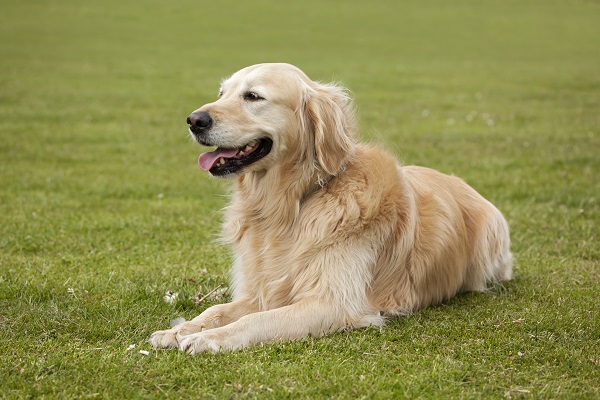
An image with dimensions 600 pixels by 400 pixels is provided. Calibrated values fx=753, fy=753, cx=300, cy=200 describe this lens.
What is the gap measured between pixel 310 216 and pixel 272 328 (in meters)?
0.89

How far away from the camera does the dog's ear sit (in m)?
5.27

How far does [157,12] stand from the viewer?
130 feet

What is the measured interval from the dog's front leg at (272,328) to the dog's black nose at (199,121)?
1.29 metres

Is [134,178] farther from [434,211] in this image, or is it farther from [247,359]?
[247,359]

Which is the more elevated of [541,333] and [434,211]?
[434,211]

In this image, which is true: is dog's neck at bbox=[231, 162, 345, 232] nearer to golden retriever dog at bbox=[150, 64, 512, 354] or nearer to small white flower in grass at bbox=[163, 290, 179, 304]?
golden retriever dog at bbox=[150, 64, 512, 354]

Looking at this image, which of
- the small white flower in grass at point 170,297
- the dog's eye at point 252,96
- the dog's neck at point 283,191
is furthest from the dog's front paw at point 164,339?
the dog's eye at point 252,96

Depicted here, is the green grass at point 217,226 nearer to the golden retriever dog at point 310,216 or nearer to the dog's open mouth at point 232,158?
the golden retriever dog at point 310,216

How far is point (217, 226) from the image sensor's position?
26.8ft

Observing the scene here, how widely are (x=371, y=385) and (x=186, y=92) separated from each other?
15.1 metres

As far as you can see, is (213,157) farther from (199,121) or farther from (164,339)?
(164,339)

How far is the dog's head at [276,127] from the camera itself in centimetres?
520

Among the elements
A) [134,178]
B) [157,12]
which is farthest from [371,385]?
[157,12]

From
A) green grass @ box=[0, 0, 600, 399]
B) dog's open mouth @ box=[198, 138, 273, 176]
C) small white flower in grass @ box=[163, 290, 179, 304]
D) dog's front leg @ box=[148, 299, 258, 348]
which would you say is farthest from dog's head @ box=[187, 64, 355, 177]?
small white flower in grass @ box=[163, 290, 179, 304]
